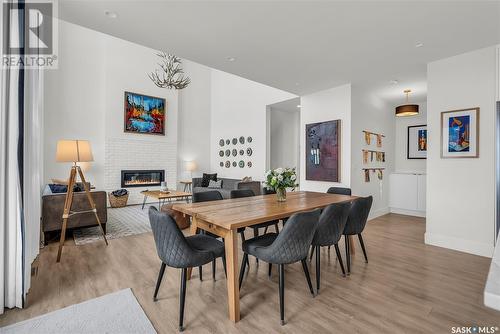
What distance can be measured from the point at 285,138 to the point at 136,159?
4.64 m

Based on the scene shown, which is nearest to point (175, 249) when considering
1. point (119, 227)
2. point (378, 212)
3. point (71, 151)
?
point (71, 151)

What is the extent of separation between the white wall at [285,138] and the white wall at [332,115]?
2540 millimetres

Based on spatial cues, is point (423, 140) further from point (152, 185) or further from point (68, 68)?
point (68, 68)

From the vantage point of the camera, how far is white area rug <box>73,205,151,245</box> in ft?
12.5

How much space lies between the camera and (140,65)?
23.7ft

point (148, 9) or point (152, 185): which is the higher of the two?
point (148, 9)

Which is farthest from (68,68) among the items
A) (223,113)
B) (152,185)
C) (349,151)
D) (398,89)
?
(398,89)

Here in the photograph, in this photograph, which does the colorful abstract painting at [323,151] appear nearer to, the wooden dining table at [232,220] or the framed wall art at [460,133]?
the framed wall art at [460,133]

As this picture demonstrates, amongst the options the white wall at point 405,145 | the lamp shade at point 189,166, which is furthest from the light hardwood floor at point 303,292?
the lamp shade at point 189,166

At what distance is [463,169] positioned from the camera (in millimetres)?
3295

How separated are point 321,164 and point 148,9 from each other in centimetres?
384

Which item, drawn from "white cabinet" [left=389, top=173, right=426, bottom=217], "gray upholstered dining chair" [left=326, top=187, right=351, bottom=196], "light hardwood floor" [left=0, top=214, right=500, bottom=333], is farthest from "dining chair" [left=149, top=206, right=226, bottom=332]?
"white cabinet" [left=389, top=173, right=426, bottom=217]

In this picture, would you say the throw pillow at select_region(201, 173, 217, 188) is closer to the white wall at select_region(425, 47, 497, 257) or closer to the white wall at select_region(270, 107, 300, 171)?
the white wall at select_region(270, 107, 300, 171)

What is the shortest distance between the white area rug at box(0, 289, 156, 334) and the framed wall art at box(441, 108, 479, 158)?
411 cm
